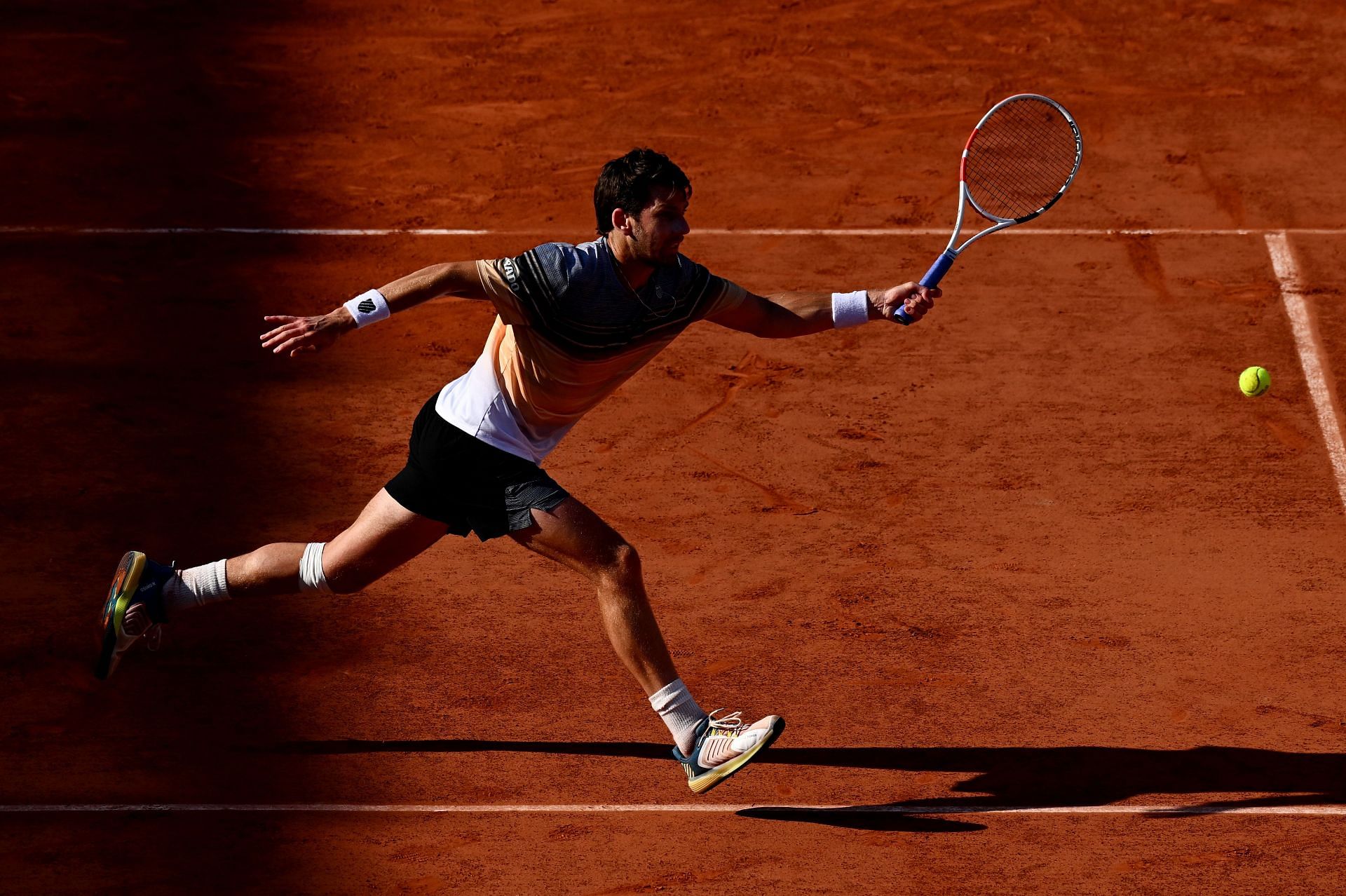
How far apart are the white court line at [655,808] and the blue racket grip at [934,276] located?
166 cm

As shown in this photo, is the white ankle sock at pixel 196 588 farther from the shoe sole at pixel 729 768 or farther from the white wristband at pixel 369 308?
the shoe sole at pixel 729 768

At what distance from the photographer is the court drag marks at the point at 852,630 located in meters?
5.48

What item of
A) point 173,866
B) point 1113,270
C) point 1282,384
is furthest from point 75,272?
point 1282,384

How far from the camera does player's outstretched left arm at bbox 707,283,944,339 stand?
222 inches

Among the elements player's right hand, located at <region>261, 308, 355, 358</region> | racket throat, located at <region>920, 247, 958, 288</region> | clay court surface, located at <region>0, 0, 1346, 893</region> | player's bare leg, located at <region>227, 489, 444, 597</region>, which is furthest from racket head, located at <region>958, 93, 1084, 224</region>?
player's right hand, located at <region>261, 308, 355, 358</region>

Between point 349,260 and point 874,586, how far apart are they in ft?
12.9

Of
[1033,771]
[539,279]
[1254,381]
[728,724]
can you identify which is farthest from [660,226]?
[1254,381]

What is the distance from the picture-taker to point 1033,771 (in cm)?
581

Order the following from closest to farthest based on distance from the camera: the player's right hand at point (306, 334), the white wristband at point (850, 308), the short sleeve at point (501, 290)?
the player's right hand at point (306, 334) < the short sleeve at point (501, 290) < the white wristband at point (850, 308)

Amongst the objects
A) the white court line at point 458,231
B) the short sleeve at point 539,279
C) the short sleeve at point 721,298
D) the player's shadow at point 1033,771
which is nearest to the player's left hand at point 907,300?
the short sleeve at point 721,298

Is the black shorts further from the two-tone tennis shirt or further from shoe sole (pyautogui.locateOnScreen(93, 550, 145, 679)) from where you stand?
shoe sole (pyautogui.locateOnScreen(93, 550, 145, 679))

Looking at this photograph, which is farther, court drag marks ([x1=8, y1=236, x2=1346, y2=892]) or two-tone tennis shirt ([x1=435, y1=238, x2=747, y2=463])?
court drag marks ([x1=8, y1=236, x2=1346, y2=892])

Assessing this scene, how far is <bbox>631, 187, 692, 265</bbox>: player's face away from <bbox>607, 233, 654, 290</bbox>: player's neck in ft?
0.17

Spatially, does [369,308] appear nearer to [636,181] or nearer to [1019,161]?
[636,181]
